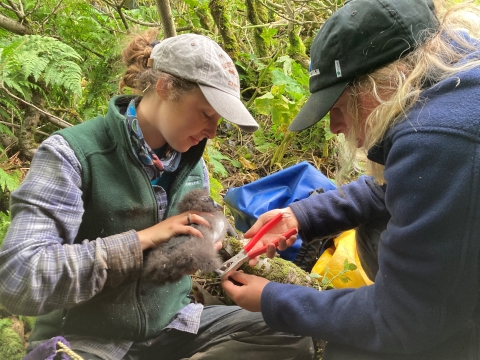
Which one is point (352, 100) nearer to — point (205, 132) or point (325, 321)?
point (205, 132)

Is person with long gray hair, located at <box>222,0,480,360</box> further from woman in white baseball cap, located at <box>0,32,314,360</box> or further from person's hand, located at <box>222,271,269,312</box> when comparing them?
woman in white baseball cap, located at <box>0,32,314,360</box>

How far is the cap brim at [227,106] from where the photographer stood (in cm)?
156

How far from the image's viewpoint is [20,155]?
2.67 m

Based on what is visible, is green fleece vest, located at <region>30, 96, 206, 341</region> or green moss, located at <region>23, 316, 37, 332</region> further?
green moss, located at <region>23, 316, 37, 332</region>

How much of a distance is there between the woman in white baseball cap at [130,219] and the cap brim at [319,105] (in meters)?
0.24

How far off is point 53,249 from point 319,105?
105 centimetres

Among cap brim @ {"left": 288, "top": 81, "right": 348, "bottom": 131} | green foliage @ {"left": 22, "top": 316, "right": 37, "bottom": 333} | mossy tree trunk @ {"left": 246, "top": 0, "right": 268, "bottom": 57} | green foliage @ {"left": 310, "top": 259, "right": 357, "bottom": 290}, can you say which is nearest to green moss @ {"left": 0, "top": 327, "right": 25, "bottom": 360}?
green foliage @ {"left": 22, "top": 316, "right": 37, "bottom": 333}

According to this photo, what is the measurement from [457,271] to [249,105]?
11.6ft

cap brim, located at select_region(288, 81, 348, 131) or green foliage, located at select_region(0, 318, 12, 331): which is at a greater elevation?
cap brim, located at select_region(288, 81, 348, 131)

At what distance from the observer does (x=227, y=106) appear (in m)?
1.58

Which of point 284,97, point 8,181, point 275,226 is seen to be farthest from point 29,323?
point 284,97

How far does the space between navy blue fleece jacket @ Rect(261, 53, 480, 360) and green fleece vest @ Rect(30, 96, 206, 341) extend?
0.64 metres

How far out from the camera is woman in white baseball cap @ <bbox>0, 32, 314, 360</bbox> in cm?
133

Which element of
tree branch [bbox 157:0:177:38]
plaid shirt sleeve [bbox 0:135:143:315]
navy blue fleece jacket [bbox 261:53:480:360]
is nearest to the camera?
navy blue fleece jacket [bbox 261:53:480:360]
